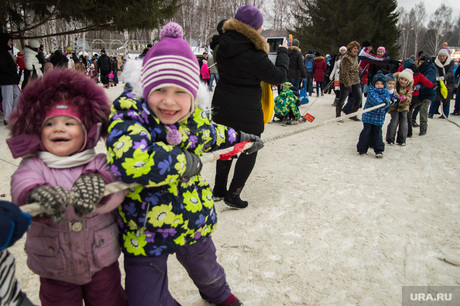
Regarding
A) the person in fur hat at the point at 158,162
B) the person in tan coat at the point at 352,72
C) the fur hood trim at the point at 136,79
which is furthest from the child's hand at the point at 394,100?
the person in fur hat at the point at 158,162

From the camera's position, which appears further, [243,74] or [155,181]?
[243,74]

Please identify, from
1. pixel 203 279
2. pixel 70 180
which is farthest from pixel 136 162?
pixel 203 279

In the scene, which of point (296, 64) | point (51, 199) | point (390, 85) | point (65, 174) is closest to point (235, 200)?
point (65, 174)

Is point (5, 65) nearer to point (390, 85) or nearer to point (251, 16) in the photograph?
point (251, 16)

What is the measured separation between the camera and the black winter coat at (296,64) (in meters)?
8.79

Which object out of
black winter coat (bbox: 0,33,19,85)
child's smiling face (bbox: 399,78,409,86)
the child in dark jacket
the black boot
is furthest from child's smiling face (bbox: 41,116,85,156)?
black winter coat (bbox: 0,33,19,85)

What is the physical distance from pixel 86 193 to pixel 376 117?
16.3 feet

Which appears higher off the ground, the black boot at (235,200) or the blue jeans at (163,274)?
the blue jeans at (163,274)

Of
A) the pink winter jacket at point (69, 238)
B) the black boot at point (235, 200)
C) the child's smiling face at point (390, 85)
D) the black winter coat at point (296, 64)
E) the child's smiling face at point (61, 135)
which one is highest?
the black winter coat at point (296, 64)

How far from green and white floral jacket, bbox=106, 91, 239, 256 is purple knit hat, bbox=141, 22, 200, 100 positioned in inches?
4.9

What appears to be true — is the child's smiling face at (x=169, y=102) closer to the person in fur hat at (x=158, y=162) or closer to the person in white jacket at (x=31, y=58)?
the person in fur hat at (x=158, y=162)

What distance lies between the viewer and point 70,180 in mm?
1396

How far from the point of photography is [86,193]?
126cm

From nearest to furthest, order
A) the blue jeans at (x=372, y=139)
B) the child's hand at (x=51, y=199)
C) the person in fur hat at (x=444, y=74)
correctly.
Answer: the child's hand at (x=51, y=199) → the blue jeans at (x=372, y=139) → the person in fur hat at (x=444, y=74)
